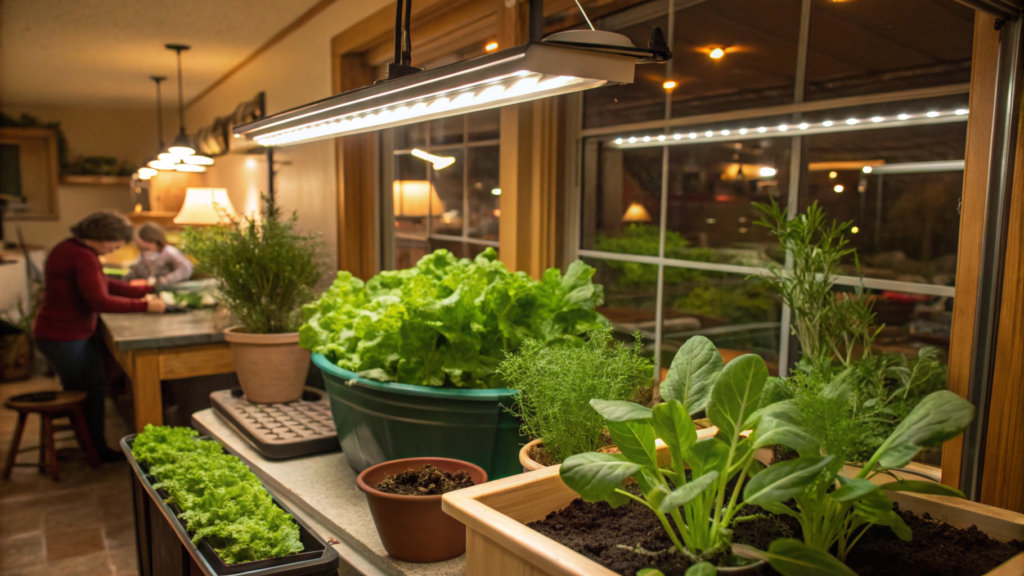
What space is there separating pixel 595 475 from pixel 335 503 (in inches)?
36.5

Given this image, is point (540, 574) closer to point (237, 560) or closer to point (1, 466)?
point (237, 560)

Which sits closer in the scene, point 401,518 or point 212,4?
point 401,518

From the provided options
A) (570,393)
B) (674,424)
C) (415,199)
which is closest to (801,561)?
(674,424)

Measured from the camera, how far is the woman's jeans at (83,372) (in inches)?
153

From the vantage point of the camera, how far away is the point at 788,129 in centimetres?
164

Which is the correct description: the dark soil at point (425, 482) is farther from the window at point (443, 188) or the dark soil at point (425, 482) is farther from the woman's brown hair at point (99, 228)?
the woman's brown hair at point (99, 228)

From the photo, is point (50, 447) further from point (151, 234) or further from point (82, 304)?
point (151, 234)

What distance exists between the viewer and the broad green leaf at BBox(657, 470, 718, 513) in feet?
2.31

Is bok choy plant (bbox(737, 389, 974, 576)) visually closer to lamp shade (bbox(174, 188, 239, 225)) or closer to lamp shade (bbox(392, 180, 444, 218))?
lamp shade (bbox(392, 180, 444, 218))

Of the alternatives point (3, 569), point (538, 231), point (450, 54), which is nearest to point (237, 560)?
point (538, 231)

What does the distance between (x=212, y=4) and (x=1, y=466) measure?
9.58 feet

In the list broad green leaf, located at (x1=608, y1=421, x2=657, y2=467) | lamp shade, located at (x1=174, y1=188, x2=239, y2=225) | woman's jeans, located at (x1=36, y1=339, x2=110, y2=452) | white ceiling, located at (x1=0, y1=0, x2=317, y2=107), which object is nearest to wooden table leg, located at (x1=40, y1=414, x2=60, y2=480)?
woman's jeans, located at (x1=36, y1=339, x2=110, y2=452)

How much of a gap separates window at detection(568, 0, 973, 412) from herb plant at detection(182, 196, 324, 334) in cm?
106

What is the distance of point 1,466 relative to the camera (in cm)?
401
